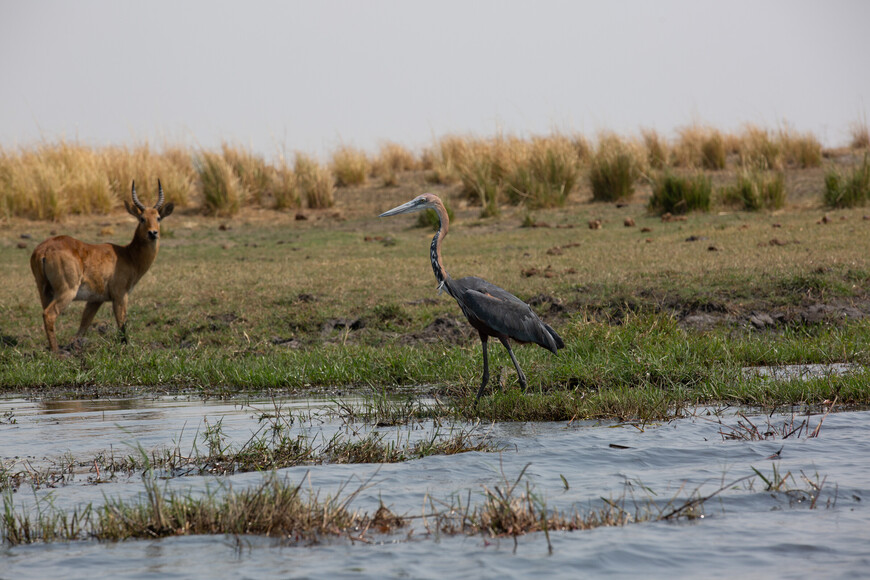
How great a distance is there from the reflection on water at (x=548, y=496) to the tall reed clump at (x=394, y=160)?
18.9m

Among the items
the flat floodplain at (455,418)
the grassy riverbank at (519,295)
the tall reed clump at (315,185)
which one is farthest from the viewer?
the tall reed clump at (315,185)

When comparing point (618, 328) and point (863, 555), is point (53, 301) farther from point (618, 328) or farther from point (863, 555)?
point (863, 555)

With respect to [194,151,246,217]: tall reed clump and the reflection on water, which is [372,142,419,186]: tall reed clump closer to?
[194,151,246,217]: tall reed clump

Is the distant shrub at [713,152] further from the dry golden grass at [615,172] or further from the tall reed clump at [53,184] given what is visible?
the tall reed clump at [53,184]

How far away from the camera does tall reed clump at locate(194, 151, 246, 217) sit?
21047 mm

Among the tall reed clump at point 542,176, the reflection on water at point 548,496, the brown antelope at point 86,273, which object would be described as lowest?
the reflection on water at point 548,496

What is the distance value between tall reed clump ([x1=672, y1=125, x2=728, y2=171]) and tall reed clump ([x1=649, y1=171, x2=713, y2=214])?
5490 millimetres

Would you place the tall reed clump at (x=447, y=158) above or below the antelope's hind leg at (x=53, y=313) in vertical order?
above

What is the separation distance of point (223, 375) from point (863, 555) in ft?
18.2

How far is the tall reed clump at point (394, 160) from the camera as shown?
84.9 feet

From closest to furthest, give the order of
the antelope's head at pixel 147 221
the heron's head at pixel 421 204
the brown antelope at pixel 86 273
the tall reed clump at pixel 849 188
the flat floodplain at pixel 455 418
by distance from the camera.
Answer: the flat floodplain at pixel 455 418 → the heron's head at pixel 421 204 → the brown antelope at pixel 86 273 → the antelope's head at pixel 147 221 → the tall reed clump at pixel 849 188

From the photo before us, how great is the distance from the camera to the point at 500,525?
439 cm

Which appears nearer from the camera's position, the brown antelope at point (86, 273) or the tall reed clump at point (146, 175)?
the brown antelope at point (86, 273)

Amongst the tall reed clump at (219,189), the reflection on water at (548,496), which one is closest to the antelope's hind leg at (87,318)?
the reflection on water at (548,496)
